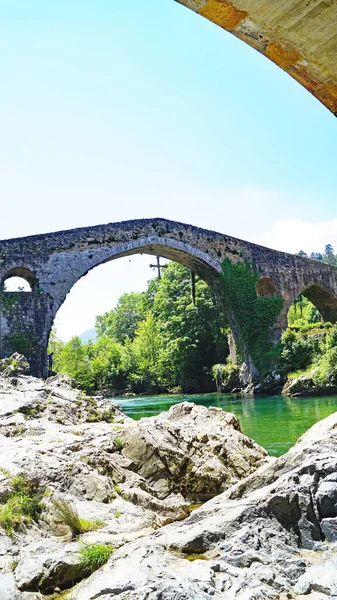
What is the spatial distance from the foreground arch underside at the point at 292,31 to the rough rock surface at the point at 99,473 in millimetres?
2356

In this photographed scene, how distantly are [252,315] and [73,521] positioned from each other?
21.1 meters

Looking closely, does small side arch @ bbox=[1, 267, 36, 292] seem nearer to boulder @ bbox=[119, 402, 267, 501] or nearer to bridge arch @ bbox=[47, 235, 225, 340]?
bridge arch @ bbox=[47, 235, 225, 340]

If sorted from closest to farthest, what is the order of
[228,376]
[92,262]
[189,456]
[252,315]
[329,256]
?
[189,456] < [92,262] < [252,315] < [228,376] < [329,256]

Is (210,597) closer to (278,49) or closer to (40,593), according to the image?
(40,593)

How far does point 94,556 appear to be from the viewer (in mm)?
2900

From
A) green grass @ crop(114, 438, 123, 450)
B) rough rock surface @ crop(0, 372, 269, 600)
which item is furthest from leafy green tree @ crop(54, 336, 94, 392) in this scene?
green grass @ crop(114, 438, 123, 450)

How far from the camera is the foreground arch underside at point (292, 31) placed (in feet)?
6.55

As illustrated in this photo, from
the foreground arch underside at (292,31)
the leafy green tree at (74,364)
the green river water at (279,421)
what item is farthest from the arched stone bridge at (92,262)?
the foreground arch underside at (292,31)

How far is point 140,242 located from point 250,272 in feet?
20.8

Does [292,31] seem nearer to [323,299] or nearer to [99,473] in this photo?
A: [99,473]

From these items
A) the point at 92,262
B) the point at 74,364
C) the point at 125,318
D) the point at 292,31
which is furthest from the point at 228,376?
the point at 125,318

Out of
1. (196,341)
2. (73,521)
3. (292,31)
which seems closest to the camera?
(292,31)

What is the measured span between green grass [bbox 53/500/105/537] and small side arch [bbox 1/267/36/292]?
50.2 feet

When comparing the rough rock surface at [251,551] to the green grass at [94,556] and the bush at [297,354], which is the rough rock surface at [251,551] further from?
the bush at [297,354]
